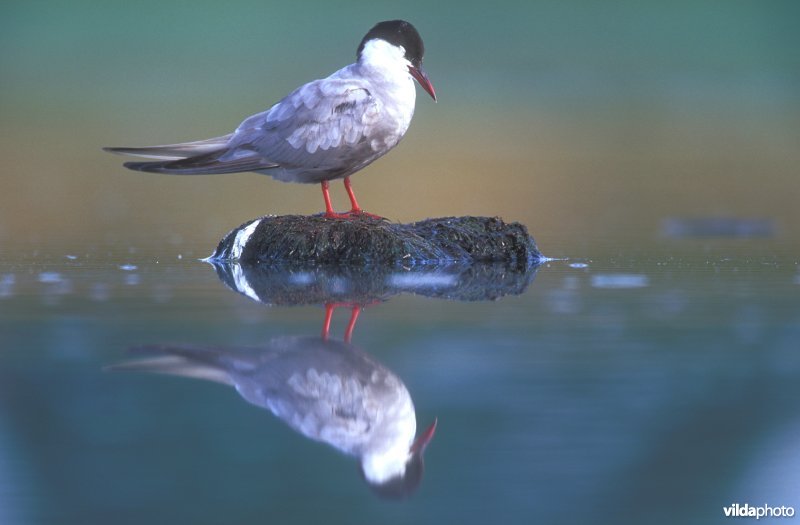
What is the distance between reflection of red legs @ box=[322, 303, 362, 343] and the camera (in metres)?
4.91

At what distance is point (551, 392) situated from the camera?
3.95 m

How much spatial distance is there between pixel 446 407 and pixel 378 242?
3.84 m

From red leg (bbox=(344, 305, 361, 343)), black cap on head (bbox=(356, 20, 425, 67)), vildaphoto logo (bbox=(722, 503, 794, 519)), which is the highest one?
black cap on head (bbox=(356, 20, 425, 67))

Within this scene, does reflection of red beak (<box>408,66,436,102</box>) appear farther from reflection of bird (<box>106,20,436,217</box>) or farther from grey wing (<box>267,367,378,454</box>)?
grey wing (<box>267,367,378,454</box>)

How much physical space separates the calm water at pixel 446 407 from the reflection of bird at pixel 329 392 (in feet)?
0.16

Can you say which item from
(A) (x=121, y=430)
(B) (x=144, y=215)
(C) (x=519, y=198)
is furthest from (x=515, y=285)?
(C) (x=519, y=198)

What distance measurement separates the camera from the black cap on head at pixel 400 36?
765 centimetres

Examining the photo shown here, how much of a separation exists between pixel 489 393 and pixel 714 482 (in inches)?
38.7

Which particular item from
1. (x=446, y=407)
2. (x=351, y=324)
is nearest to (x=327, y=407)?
(x=446, y=407)

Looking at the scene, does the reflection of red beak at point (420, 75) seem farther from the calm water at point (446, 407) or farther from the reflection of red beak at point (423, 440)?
the reflection of red beak at point (423, 440)

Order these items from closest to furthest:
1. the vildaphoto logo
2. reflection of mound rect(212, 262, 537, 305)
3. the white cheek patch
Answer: the vildaphoto logo, reflection of mound rect(212, 262, 537, 305), the white cheek patch

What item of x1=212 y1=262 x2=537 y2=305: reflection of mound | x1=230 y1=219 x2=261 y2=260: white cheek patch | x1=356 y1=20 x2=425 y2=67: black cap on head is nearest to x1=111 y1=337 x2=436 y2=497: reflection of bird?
x1=212 y1=262 x2=537 y2=305: reflection of mound

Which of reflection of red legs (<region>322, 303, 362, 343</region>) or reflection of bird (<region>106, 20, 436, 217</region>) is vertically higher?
reflection of bird (<region>106, 20, 436, 217</region>)

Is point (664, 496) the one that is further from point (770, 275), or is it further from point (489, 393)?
point (770, 275)
